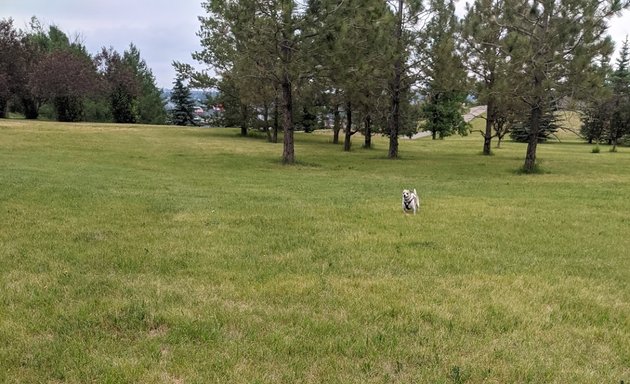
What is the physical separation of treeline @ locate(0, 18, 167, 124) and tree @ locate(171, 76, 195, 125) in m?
2.80

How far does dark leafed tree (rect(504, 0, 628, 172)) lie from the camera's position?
51.0 ft

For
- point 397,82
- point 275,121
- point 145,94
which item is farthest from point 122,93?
point 397,82

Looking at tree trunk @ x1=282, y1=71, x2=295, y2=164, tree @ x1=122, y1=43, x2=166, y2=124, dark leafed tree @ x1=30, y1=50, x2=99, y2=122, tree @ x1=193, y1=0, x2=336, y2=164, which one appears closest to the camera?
tree @ x1=193, y1=0, x2=336, y2=164

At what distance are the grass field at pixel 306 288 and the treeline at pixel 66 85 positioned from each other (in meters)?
41.5

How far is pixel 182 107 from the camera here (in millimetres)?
61656

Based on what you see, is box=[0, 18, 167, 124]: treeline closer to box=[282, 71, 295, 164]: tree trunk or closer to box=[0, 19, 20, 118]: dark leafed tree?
box=[0, 19, 20, 118]: dark leafed tree

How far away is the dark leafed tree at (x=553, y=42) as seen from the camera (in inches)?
612

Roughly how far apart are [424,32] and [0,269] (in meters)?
20.0

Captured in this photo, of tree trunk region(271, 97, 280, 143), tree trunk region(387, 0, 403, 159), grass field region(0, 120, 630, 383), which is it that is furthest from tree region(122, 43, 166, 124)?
grass field region(0, 120, 630, 383)

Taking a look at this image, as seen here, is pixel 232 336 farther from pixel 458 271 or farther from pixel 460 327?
pixel 458 271

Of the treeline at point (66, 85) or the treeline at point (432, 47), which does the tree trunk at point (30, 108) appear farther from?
the treeline at point (432, 47)

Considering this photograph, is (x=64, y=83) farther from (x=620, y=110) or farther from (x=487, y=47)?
(x=620, y=110)

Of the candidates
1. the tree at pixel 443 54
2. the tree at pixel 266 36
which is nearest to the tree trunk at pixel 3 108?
the tree at pixel 266 36

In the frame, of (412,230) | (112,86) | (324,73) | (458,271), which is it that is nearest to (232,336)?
(458,271)
